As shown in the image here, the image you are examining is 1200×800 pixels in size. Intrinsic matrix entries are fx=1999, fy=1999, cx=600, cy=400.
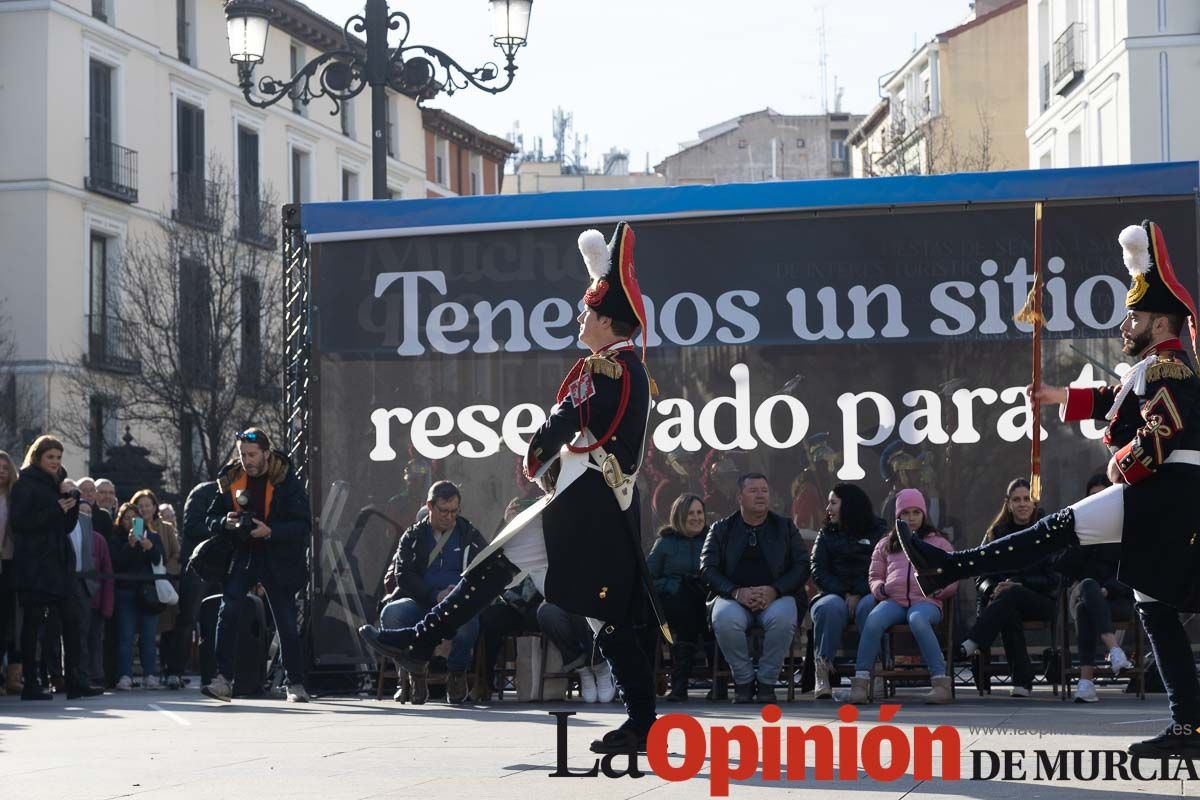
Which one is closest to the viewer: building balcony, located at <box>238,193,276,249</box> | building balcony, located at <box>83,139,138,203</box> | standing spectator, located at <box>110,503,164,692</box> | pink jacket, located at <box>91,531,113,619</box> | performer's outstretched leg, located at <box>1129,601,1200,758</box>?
performer's outstretched leg, located at <box>1129,601,1200,758</box>

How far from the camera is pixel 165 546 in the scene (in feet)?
60.3

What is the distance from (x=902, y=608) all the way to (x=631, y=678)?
5301mm

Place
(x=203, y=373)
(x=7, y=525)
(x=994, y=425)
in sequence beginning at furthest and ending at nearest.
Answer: (x=203, y=373), (x=7, y=525), (x=994, y=425)

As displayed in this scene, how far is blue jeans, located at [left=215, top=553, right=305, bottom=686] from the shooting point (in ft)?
44.7

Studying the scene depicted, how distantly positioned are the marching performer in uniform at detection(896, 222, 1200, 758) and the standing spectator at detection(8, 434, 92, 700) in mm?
8414

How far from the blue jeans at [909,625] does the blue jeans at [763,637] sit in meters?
0.51

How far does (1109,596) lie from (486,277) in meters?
4.72

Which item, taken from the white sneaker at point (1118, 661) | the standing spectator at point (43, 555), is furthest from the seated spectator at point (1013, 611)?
the standing spectator at point (43, 555)

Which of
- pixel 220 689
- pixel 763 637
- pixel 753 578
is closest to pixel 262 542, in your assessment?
pixel 220 689

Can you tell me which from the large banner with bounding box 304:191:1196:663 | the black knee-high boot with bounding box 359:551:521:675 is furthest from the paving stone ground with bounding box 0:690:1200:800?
the large banner with bounding box 304:191:1196:663

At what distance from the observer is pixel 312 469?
1395 cm

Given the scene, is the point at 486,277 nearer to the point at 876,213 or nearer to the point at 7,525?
the point at 876,213

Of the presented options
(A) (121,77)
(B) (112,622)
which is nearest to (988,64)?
(A) (121,77)

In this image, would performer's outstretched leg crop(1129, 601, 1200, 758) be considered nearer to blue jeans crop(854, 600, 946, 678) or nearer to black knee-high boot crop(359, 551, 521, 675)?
black knee-high boot crop(359, 551, 521, 675)
